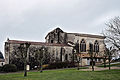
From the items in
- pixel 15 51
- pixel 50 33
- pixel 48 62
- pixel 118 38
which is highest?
pixel 50 33

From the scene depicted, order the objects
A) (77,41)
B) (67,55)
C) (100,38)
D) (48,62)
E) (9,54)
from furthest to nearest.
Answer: (100,38)
(77,41)
(67,55)
(48,62)
(9,54)

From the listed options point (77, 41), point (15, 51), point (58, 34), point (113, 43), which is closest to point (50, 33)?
point (58, 34)

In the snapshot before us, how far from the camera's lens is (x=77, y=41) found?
51344 mm

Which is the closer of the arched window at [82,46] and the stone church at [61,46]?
the stone church at [61,46]

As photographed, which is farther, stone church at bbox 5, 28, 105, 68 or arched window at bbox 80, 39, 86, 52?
arched window at bbox 80, 39, 86, 52

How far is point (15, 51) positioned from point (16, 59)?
6.93 ft

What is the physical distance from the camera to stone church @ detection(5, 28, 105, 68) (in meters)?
39.4

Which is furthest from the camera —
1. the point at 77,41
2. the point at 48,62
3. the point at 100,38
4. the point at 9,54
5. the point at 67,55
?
the point at 100,38

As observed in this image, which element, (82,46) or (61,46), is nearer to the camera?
(61,46)

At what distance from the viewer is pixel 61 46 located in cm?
4547

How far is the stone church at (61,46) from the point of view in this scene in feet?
129

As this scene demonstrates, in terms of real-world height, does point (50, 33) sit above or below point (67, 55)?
above

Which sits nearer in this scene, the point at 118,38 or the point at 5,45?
the point at 118,38

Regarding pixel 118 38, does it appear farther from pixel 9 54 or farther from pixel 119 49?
pixel 9 54
